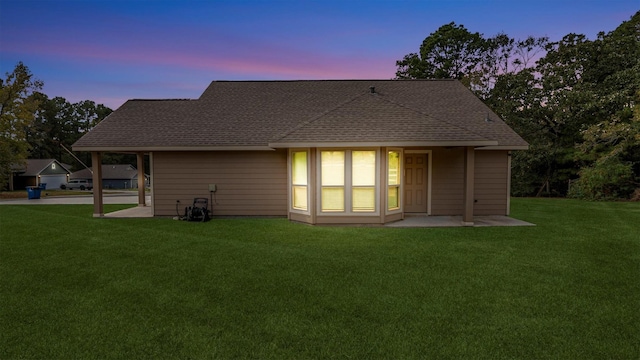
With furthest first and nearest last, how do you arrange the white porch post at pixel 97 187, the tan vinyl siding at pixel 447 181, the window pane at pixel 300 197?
1. the white porch post at pixel 97 187
2. the tan vinyl siding at pixel 447 181
3. the window pane at pixel 300 197

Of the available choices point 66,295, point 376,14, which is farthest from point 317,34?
point 66,295

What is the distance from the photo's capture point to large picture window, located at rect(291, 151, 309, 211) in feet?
30.5

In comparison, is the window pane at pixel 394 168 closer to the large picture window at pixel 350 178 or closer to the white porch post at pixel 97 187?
the large picture window at pixel 350 178

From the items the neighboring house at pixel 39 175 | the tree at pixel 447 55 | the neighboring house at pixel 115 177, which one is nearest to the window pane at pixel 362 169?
the tree at pixel 447 55

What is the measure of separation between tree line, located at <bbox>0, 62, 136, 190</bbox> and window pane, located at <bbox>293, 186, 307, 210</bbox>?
27912 millimetres

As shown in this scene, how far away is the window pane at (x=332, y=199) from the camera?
8.95m

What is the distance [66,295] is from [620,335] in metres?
6.36

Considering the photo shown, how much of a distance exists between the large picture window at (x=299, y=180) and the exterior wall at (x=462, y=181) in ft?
14.2

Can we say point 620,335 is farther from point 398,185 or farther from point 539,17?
point 539,17

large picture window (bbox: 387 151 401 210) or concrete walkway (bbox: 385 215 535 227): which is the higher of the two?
large picture window (bbox: 387 151 401 210)

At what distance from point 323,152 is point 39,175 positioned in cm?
5169

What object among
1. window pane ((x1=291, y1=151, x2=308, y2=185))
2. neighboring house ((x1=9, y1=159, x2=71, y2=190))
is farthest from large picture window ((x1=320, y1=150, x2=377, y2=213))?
neighboring house ((x1=9, y1=159, x2=71, y2=190))

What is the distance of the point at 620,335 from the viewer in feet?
9.98

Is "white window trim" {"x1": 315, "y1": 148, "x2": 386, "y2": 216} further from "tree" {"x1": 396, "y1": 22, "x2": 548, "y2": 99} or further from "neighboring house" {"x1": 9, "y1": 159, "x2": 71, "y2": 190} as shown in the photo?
"neighboring house" {"x1": 9, "y1": 159, "x2": 71, "y2": 190}
